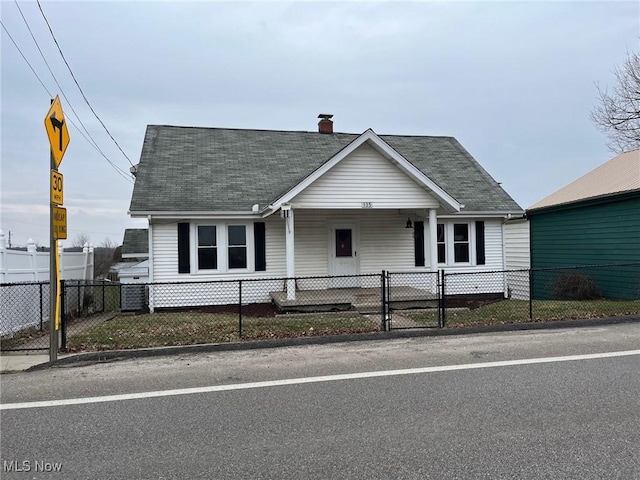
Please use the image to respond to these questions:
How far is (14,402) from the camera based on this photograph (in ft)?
17.4

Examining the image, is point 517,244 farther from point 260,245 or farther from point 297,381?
point 297,381

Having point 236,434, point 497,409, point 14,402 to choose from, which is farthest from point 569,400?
point 14,402

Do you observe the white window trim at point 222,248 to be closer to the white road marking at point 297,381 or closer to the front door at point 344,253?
the front door at point 344,253

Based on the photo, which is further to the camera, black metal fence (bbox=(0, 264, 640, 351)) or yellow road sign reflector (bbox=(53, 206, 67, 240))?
black metal fence (bbox=(0, 264, 640, 351))

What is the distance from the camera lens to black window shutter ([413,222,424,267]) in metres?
15.9

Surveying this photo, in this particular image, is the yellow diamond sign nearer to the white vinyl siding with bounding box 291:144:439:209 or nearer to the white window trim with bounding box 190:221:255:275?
the white vinyl siding with bounding box 291:144:439:209

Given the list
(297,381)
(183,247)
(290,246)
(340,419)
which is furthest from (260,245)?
(340,419)

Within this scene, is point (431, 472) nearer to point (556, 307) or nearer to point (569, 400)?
point (569, 400)

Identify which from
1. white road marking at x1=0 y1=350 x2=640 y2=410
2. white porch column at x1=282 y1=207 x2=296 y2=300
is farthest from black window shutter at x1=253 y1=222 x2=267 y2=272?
white road marking at x1=0 y1=350 x2=640 y2=410

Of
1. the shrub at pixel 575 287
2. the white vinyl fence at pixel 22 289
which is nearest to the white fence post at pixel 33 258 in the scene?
the white vinyl fence at pixel 22 289

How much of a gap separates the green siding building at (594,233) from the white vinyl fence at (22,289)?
12.2 metres

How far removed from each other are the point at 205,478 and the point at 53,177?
540 cm

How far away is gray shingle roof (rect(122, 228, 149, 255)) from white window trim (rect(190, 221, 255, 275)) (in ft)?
33.3

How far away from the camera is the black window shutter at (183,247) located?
13.8 m
